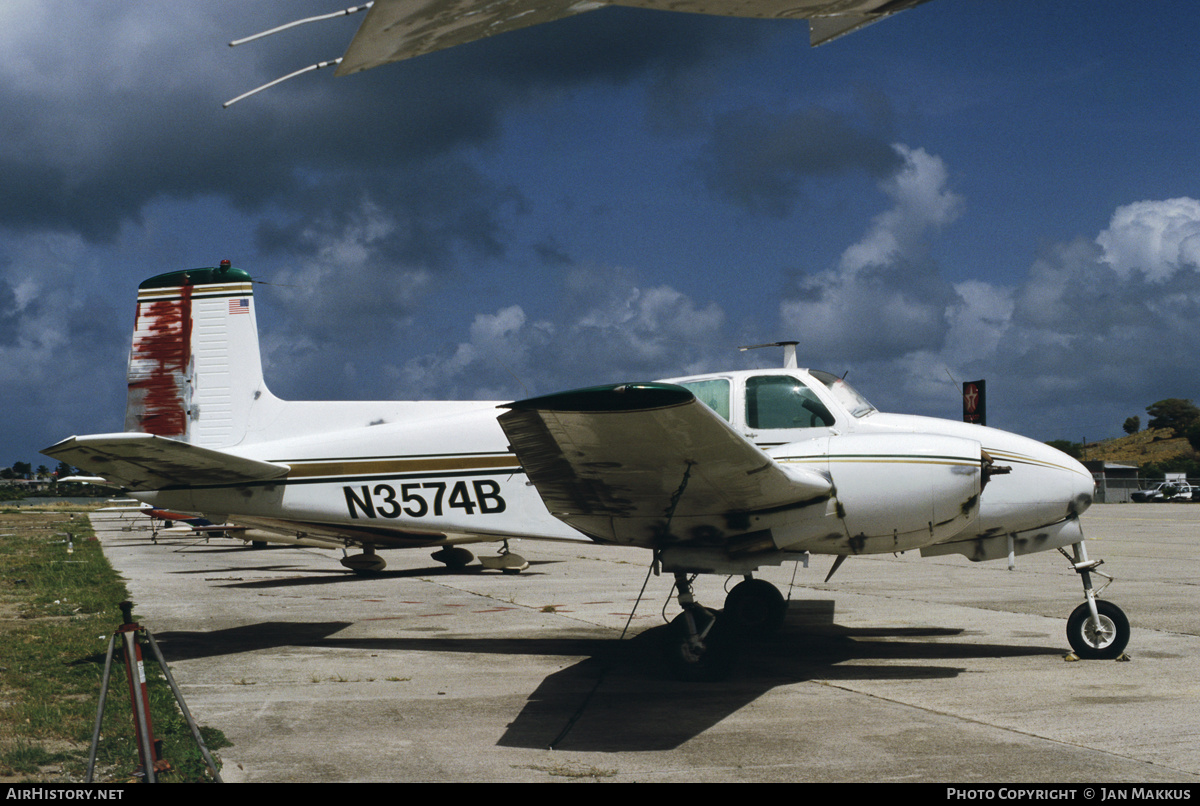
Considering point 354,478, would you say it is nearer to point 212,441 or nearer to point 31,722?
point 212,441

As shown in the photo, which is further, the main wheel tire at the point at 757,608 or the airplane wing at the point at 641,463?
the main wheel tire at the point at 757,608

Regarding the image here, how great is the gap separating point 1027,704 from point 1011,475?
2339 millimetres

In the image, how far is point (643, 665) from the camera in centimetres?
845

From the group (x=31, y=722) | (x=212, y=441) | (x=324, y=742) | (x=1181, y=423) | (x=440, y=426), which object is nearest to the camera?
(x=324, y=742)

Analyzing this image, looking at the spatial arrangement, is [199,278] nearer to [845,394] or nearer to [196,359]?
[196,359]

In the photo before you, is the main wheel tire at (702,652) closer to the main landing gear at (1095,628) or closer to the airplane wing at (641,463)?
the airplane wing at (641,463)

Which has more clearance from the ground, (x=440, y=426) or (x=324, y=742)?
(x=440, y=426)

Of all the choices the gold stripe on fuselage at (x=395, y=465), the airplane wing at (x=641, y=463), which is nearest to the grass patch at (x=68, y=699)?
the gold stripe on fuselage at (x=395, y=465)

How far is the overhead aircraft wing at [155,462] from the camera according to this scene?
26.5ft

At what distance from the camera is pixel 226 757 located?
17.9ft

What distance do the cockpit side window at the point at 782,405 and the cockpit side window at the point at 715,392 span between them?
0.21 meters

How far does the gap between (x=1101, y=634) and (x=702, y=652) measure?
3775mm

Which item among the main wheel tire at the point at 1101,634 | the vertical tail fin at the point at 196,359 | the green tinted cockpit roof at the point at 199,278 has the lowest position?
the main wheel tire at the point at 1101,634
